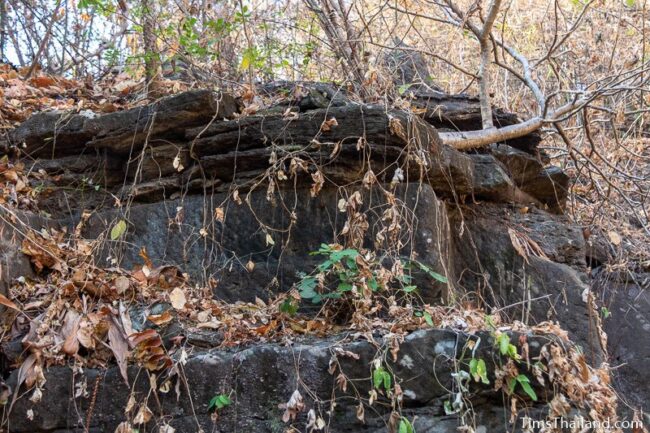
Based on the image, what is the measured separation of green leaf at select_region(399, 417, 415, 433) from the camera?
295 centimetres

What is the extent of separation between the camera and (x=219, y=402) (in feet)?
10.1

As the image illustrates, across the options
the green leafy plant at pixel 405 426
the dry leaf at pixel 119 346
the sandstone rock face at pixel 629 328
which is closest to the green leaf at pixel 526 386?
the green leafy plant at pixel 405 426

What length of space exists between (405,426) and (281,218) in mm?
1613

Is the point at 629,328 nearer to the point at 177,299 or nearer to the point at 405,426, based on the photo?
the point at 405,426

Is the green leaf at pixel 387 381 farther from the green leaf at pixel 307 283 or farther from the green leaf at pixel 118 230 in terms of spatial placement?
the green leaf at pixel 118 230

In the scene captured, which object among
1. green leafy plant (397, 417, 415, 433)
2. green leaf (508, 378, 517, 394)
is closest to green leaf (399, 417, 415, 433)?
green leafy plant (397, 417, 415, 433)

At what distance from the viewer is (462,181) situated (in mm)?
4594

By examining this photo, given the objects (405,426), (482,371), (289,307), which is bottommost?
(405,426)

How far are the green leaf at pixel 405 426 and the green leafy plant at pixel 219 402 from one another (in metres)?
0.78

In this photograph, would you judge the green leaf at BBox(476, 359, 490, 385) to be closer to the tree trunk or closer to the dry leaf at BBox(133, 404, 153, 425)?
the dry leaf at BBox(133, 404, 153, 425)

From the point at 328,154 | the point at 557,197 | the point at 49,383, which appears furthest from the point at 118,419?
the point at 557,197

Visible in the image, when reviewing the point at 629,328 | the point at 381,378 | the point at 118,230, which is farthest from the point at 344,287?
the point at 629,328

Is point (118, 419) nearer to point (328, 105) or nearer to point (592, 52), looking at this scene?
point (328, 105)

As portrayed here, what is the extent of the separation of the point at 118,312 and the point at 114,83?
2965mm
